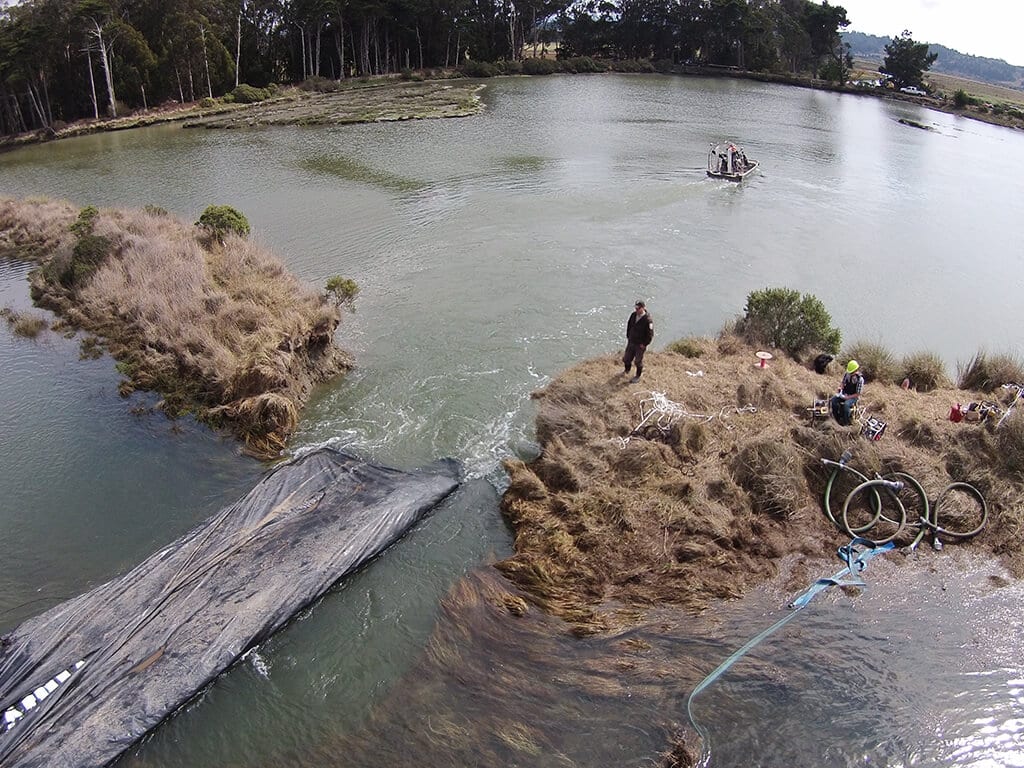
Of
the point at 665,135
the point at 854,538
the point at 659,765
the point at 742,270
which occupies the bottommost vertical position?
the point at 659,765

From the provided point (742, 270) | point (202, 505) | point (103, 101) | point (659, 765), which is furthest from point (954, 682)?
point (103, 101)

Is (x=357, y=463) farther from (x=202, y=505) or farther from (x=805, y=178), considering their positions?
(x=805, y=178)

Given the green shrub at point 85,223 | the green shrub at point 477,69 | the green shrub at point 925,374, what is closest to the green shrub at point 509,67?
the green shrub at point 477,69

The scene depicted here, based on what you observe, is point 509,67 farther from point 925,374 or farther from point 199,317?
point 925,374

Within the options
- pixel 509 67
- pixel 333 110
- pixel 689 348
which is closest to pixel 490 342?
pixel 689 348

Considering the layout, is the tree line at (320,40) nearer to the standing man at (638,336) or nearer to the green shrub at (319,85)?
the green shrub at (319,85)
